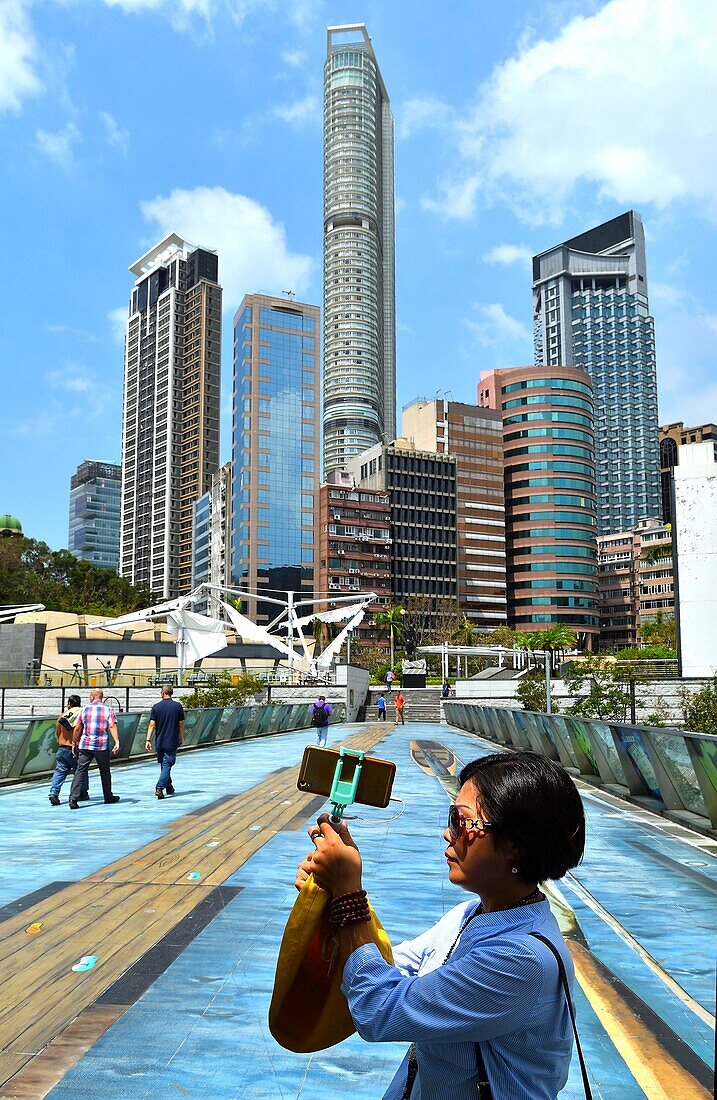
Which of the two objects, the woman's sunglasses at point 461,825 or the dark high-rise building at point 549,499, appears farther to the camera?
the dark high-rise building at point 549,499

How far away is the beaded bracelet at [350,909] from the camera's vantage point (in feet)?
7.28

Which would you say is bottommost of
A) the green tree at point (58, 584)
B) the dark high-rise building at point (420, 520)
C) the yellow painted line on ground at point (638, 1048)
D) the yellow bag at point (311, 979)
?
the yellow painted line on ground at point (638, 1048)

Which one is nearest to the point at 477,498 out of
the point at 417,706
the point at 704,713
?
the point at 417,706

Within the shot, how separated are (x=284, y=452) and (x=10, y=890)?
151866 millimetres

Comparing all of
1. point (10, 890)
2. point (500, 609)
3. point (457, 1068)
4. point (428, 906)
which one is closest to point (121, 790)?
point (10, 890)

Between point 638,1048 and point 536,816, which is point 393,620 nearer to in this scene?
point 638,1048

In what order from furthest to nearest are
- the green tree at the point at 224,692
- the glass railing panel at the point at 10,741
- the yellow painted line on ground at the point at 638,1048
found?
the green tree at the point at 224,692, the glass railing panel at the point at 10,741, the yellow painted line on ground at the point at 638,1048

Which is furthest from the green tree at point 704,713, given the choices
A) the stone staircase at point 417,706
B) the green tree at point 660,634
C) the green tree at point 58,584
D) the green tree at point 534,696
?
the green tree at point 660,634

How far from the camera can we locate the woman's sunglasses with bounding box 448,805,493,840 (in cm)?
227

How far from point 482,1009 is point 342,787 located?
0.54 m

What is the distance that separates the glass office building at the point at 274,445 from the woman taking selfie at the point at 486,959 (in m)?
146

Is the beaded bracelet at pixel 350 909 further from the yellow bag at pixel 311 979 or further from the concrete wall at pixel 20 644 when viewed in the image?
the concrete wall at pixel 20 644

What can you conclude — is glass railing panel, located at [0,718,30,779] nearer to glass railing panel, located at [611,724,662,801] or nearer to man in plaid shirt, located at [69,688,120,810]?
man in plaid shirt, located at [69,688,120,810]

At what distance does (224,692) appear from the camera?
4641cm
